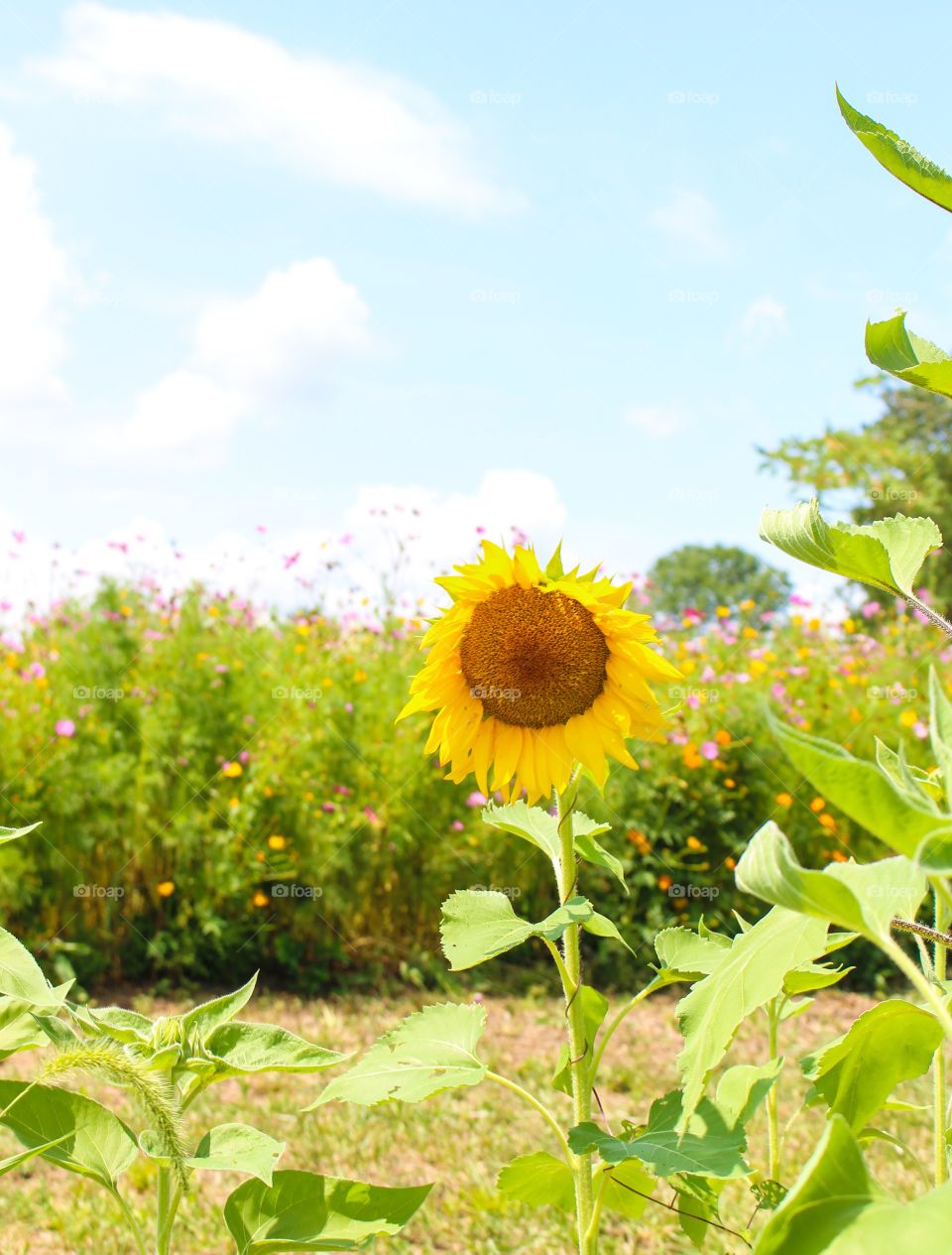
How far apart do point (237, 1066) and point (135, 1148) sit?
185mm

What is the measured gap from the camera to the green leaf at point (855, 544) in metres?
1.16

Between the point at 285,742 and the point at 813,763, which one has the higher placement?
the point at 813,763

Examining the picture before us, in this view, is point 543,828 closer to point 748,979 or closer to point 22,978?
point 748,979

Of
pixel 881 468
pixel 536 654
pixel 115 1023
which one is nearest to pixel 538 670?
pixel 536 654

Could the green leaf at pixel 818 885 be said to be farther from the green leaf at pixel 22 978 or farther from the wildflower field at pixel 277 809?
the wildflower field at pixel 277 809

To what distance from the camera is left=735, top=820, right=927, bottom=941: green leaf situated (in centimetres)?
66

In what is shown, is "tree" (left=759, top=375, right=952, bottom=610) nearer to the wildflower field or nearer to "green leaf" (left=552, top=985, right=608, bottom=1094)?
the wildflower field

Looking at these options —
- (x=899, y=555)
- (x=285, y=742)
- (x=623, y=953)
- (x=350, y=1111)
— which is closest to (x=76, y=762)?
(x=285, y=742)

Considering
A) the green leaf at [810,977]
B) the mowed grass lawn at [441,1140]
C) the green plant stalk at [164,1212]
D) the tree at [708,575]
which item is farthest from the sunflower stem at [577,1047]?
the tree at [708,575]

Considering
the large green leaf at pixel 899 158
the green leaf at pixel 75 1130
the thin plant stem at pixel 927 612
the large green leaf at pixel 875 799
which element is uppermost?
the large green leaf at pixel 899 158

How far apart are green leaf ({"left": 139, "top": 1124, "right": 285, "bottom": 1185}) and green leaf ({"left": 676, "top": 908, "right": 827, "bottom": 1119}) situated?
45 cm

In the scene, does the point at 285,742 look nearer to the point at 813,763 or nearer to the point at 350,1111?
the point at 350,1111

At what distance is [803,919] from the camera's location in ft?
3.07

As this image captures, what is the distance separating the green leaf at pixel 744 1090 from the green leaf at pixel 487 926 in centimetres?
24
